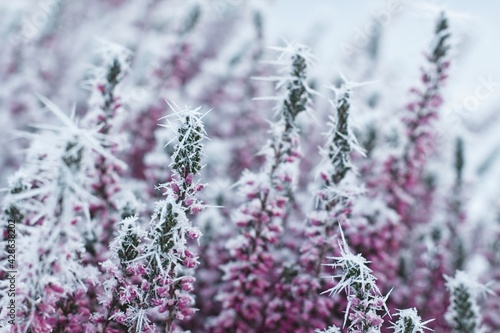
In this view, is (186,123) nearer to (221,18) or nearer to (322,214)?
(322,214)

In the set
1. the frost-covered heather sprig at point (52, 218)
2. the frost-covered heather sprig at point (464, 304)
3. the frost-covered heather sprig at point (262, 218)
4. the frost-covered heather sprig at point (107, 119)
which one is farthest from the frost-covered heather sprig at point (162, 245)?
the frost-covered heather sprig at point (464, 304)

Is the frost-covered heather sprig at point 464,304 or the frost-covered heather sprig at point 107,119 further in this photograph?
the frost-covered heather sprig at point 107,119

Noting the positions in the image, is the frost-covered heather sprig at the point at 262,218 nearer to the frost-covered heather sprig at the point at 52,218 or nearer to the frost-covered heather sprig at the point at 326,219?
the frost-covered heather sprig at the point at 326,219

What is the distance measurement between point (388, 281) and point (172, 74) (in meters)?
4.16

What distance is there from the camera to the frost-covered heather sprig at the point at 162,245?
8.45ft

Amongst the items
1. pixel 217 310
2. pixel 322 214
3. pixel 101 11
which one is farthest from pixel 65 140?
pixel 101 11

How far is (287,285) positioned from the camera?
3.88 metres

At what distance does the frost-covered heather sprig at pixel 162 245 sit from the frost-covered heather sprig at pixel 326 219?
3.72 feet

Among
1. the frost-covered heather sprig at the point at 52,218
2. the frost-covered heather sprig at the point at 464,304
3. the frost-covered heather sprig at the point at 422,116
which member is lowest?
the frost-covered heather sprig at the point at 464,304

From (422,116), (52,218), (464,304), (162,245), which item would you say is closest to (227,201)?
(422,116)

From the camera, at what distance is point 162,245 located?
2.58 m

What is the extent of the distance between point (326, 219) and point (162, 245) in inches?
59.0

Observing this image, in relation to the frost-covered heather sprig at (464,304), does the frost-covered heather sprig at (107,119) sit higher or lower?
higher

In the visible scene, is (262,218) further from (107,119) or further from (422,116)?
(422,116)
